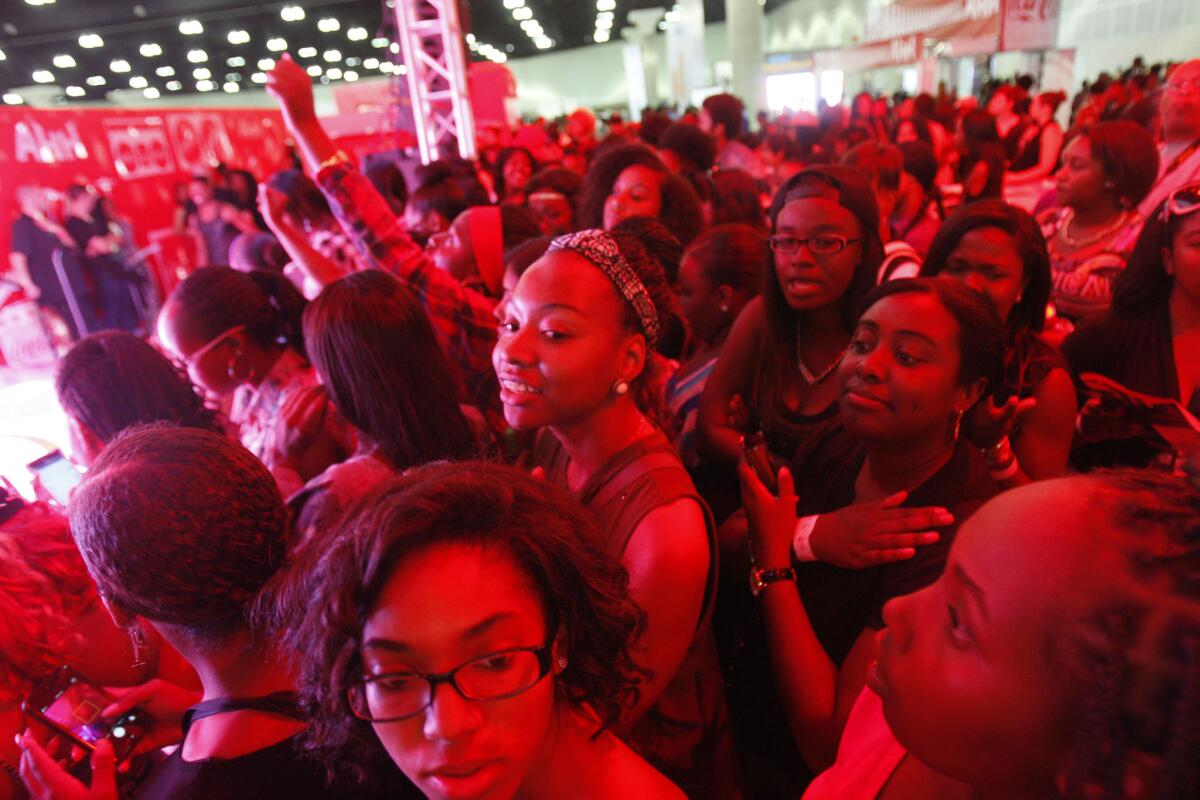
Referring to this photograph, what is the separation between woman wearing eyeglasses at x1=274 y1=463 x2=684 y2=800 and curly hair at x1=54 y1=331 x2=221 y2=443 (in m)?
1.46

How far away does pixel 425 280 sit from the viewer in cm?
265

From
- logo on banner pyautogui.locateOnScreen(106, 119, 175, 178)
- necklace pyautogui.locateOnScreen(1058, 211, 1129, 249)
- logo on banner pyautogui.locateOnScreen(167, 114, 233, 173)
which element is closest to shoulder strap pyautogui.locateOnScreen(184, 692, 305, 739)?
necklace pyautogui.locateOnScreen(1058, 211, 1129, 249)

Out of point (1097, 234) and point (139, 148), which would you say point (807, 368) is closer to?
point (1097, 234)

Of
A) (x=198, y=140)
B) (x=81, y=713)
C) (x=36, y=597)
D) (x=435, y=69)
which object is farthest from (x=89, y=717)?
(x=198, y=140)

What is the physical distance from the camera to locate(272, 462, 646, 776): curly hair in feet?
3.20

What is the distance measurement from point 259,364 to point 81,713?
1.40 metres

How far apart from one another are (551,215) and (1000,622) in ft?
13.8

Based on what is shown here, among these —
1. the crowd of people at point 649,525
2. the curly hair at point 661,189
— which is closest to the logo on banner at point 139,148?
the crowd of people at point 649,525

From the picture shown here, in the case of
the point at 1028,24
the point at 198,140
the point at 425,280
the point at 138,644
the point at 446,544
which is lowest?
the point at 138,644

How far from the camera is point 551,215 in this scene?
4.55 meters

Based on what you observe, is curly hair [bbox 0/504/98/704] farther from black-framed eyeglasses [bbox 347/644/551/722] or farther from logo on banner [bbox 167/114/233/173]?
logo on banner [bbox 167/114/233/173]

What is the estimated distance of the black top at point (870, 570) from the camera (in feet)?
4.38

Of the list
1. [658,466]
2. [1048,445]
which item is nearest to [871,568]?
[658,466]

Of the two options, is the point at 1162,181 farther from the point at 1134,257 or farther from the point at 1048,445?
the point at 1048,445
